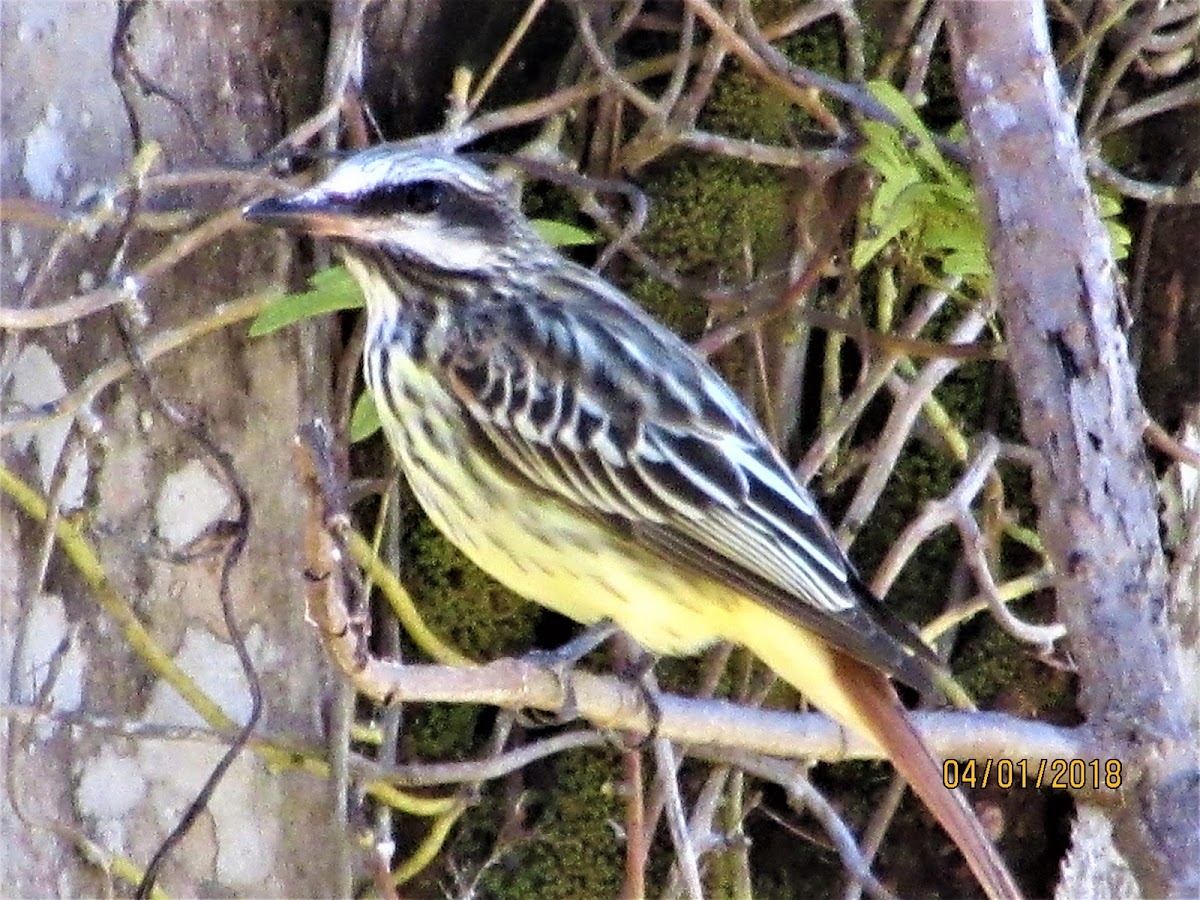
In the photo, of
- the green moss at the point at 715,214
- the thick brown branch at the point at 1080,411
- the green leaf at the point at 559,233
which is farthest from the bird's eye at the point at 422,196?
the thick brown branch at the point at 1080,411

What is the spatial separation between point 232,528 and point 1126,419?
4.10ft

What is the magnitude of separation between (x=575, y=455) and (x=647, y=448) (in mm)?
111

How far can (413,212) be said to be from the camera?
259cm

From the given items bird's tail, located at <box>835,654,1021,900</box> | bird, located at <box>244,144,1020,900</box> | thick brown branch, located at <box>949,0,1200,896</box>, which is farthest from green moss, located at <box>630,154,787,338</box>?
Answer: thick brown branch, located at <box>949,0,1200,896</box>

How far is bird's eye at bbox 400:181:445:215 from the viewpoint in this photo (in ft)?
8.36

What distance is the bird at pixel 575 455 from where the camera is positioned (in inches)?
99.2

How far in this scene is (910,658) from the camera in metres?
2.37

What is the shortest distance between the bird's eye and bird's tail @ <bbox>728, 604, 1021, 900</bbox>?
2.37ft

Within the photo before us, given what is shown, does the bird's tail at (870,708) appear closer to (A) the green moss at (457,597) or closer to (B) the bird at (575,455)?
(B) the bird at (575,455)

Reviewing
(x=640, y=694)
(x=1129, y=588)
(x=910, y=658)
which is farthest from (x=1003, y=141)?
(x=640, y=694)

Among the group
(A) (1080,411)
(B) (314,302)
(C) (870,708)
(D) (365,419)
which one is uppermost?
(B) (314,302)

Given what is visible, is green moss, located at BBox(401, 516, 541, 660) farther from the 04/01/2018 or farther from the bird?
the 04/01/2018

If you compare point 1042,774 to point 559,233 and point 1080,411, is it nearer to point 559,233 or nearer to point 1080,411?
point 1080,411

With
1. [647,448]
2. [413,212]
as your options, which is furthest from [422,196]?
[647,448]
